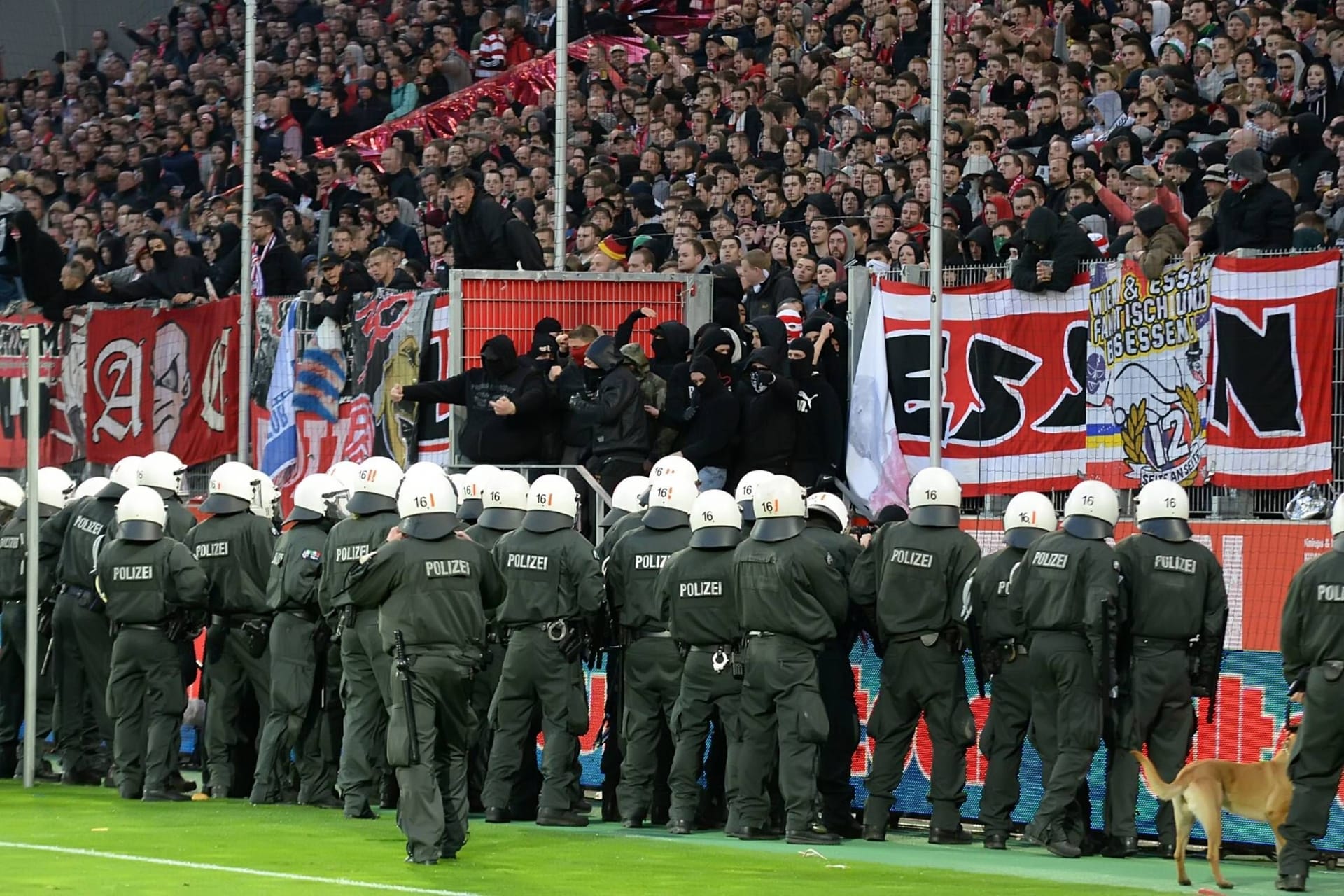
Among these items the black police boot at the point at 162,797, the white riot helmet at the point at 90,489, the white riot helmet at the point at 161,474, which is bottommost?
the black police boot at the point at 162,797

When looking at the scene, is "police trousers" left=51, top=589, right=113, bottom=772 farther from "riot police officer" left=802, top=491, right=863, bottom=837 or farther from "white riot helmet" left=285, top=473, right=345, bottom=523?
"riot police officer" left=802, top=491, right=863, bottom=837

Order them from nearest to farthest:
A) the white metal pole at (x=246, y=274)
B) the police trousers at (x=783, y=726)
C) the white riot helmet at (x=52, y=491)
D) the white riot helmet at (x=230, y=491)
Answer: the police trousers at (x=783, y=726), the white riot helmet at (x=230, y=491), the white riot helmet at (x=52, y=491), the white metal pole at (x=246, y=274)

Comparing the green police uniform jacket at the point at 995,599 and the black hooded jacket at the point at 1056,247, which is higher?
the black hooded jacket at the point at 1056,247

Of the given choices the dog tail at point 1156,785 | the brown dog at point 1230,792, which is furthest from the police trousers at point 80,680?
the brown dog at point 1230,792

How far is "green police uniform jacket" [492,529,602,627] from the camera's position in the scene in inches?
574

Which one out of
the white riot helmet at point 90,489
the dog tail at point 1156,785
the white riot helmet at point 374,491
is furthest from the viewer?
the white riot helmet at point 90,489

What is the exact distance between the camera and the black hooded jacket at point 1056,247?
16031 millimetres

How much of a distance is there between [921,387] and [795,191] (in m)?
4.23

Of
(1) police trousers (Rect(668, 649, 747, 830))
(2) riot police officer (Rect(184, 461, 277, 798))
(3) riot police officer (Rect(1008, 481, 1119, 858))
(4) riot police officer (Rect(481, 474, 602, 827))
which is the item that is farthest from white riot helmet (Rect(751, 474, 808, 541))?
(2) riot police officer (Rect(184, 461, 277, 798))

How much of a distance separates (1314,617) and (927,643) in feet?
8.78

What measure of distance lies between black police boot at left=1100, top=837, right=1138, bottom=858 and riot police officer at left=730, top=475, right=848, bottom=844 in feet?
5.30

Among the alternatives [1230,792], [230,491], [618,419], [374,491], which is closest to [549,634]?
[374,491]

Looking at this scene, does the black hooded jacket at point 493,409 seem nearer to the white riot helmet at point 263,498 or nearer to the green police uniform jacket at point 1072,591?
the white riot helmet at point 263,498

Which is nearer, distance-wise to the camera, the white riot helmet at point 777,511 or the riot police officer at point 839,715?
the white riot helmet at point 777,511
